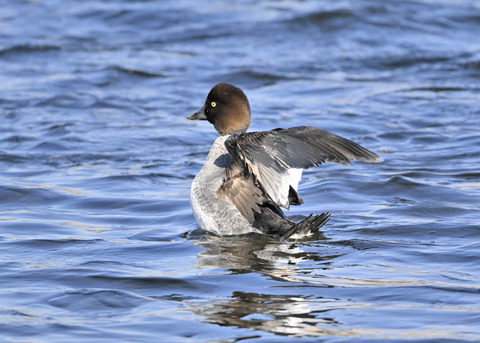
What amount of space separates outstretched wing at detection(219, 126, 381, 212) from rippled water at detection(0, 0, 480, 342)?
21.2 inches

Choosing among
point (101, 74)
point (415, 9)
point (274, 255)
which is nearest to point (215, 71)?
point (101, 74)

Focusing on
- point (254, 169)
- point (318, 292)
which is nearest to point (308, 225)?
point (254, 169)

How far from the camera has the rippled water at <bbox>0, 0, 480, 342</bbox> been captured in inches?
201

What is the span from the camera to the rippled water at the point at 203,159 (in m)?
5.11

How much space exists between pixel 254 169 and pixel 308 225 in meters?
0.61

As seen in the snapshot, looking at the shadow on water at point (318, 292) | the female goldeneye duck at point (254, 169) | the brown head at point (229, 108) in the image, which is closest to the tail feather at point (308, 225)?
the female goldeneye duck at point (254, 169)

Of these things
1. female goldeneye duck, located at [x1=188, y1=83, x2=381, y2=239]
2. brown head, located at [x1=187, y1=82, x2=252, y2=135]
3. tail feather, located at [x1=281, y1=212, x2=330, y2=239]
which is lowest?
tail feather, located at [x1=281, y1=212, x2=330, y2=239]

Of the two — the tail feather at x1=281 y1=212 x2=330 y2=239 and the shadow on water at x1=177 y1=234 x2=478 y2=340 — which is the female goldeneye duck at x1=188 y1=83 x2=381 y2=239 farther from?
the shadow on water at x1=177 y1=234 x2=478 y2=340

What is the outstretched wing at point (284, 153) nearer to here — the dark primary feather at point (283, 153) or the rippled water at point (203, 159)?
the dark primary feather at point (283, 153)

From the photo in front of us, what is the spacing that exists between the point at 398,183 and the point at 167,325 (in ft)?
14.9

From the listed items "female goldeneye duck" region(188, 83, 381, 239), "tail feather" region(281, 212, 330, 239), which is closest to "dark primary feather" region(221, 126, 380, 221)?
"female goldeneye duck" region(188, 83, 381, 239)

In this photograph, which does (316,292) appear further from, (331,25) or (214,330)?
(331,25)

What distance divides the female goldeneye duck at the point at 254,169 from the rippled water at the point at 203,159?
191 millimetres

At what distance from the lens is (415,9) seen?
1927cm
